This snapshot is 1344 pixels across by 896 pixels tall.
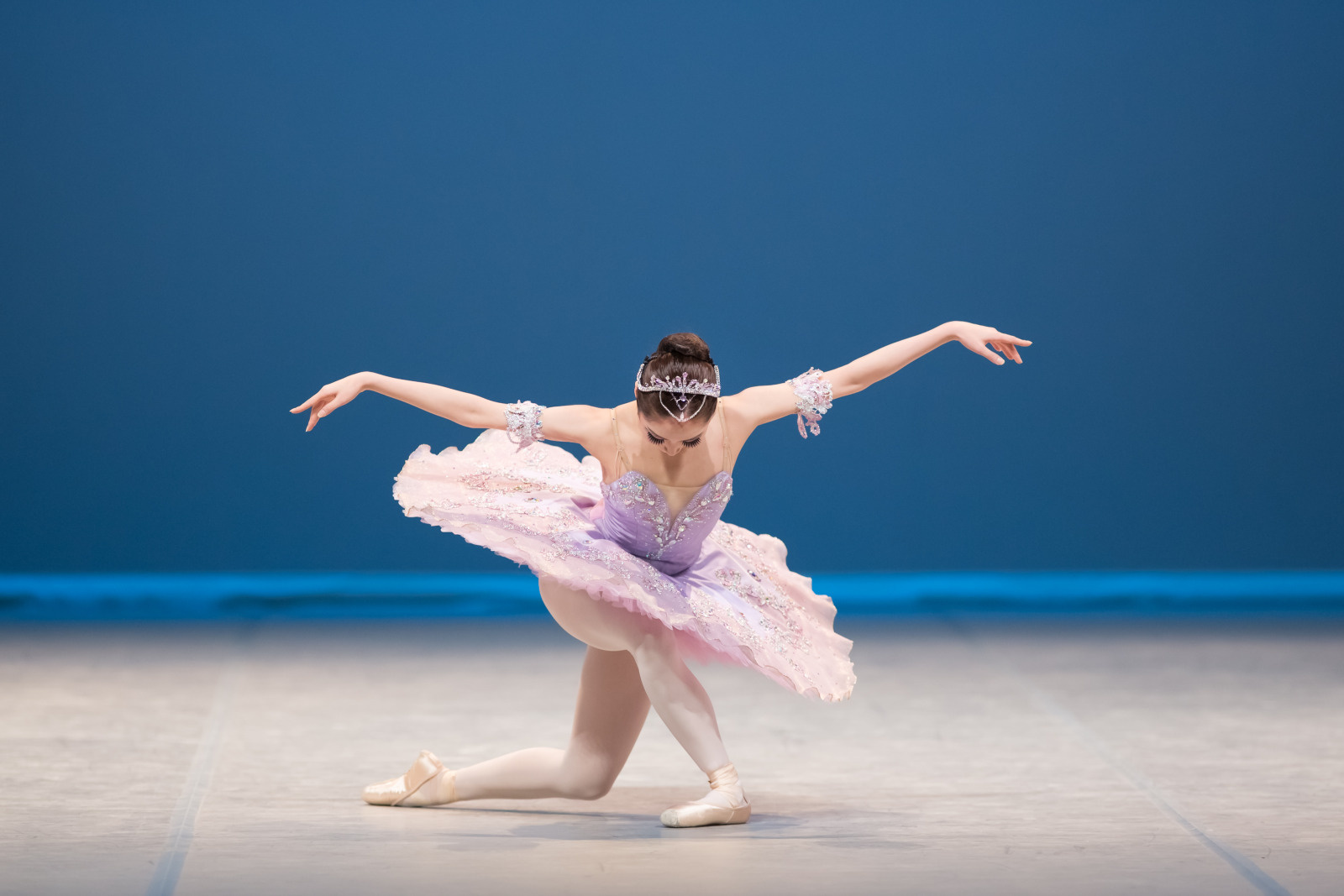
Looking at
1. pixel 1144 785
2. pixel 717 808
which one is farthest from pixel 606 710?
pixel 1144 785

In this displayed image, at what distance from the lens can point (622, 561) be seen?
2.76 metres

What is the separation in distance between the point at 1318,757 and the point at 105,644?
3.87m

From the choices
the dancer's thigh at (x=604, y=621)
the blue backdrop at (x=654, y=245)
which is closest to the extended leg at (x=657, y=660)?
the dancer's thigh at (x=604, y=621)

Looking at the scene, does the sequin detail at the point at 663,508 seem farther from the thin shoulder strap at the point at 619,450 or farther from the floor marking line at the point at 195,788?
the floor marking line at the point at 195,788

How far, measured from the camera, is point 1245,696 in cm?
427

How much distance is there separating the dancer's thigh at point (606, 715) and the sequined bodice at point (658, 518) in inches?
7.9

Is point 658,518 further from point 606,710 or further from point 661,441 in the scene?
point 606,710

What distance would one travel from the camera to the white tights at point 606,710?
8.96 feet

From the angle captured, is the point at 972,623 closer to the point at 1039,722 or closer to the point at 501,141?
the point at 1039,722

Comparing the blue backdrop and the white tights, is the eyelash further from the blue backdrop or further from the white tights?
the blue backdrop

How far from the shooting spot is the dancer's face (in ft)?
9.05

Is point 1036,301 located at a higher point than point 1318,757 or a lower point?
higher

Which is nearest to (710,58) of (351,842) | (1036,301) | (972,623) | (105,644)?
(1036,301)

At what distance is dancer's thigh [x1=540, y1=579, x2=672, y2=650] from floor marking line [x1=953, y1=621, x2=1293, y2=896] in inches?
39.7
